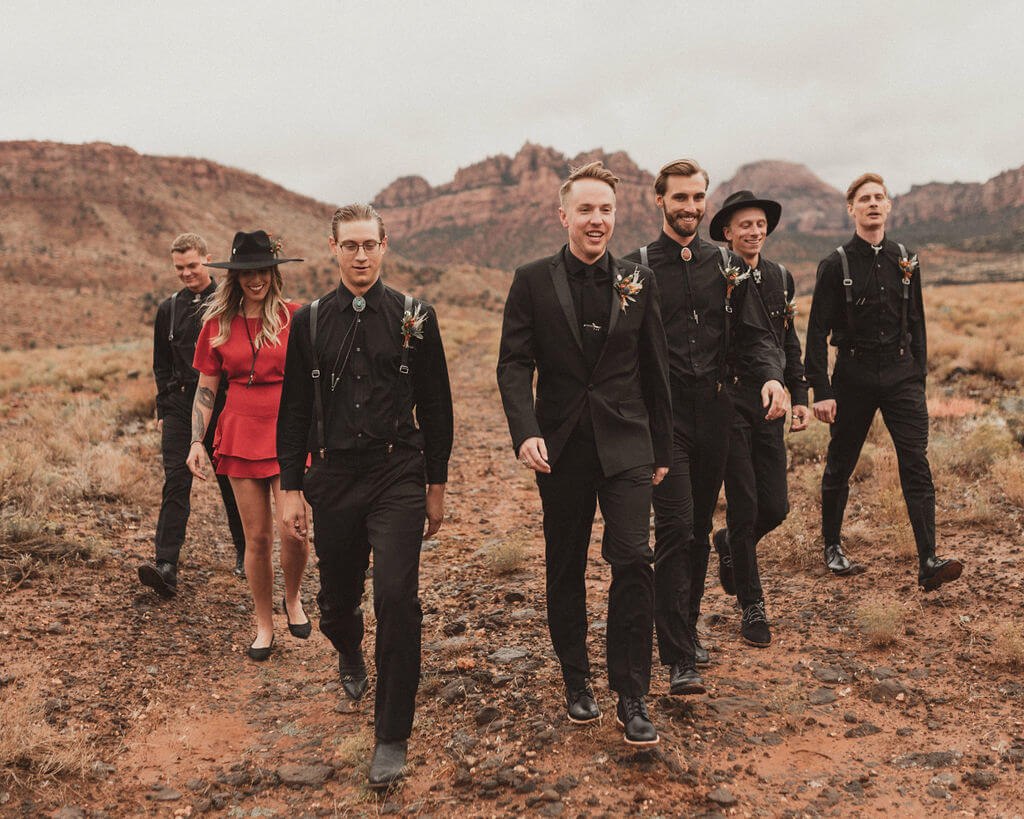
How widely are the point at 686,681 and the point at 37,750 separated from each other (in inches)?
123

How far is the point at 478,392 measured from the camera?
57.0 feet

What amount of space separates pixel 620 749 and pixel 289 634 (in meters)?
2.98

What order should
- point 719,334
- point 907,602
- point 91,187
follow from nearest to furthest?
1. point 719,334
2. point 907,602
3. point 91,187

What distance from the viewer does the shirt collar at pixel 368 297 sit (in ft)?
11.5

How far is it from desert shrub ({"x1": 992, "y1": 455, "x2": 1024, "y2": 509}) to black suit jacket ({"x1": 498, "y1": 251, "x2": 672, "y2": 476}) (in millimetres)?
4674

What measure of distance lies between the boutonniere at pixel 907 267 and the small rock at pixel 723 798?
3776 millimetres

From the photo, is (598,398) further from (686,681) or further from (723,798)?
(723,798)

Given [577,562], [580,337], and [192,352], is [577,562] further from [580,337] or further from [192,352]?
[192,352]

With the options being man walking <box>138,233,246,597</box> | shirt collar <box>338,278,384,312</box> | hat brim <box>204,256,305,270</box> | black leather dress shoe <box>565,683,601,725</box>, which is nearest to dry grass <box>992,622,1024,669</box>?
black leather dress shoe <box>565,683,601,725</box>

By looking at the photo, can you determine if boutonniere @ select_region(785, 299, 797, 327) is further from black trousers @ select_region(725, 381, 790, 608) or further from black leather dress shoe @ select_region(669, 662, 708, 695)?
black leather dress shoe @ select_region(669, 662, 708, 695)

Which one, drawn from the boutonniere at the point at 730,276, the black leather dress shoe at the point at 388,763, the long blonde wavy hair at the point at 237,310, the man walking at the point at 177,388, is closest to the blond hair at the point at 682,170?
the boutonniere at the point at 730,276

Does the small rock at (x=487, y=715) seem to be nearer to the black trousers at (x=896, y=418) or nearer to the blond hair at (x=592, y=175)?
the blond hair at (x=592, y=175)

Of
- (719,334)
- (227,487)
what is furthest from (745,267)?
(227,487)

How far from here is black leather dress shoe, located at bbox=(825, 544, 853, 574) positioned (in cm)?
570
